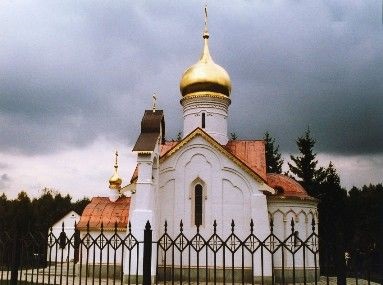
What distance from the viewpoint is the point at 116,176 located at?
1095 inches

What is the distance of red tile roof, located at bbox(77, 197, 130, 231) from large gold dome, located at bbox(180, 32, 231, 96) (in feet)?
22.4

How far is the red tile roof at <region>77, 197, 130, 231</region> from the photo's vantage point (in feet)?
72.7

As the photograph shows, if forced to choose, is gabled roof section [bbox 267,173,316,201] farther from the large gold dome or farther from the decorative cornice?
the large gold dome

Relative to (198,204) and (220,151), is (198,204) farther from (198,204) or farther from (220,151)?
(220,151)

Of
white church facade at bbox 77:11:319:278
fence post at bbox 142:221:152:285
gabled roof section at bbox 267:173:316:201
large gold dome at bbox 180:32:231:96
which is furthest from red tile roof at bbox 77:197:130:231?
fence post at bbox 142:221:152:285

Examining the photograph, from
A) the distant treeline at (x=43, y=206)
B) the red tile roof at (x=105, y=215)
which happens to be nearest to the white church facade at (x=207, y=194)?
the red tile roof at (x=105, y=215)

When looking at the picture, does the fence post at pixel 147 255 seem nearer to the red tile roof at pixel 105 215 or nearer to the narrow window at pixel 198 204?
the narrow window at pixel 198 204

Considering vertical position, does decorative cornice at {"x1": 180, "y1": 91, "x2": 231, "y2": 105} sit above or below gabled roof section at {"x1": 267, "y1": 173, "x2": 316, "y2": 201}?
above

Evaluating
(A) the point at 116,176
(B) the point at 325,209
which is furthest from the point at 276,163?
(A) the point at 116,176

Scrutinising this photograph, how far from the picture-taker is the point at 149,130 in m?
19.4

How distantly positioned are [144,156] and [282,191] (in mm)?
6777

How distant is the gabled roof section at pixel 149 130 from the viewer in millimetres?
18406

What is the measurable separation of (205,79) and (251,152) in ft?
14.7

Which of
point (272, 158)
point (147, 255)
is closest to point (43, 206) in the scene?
point (272, 158)
